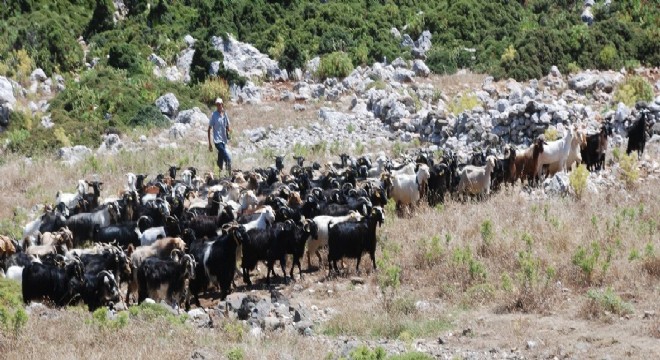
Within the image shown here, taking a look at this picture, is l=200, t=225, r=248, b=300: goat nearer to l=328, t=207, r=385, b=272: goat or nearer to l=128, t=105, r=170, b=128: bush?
l=328, t=207, r=385, b=272: goat

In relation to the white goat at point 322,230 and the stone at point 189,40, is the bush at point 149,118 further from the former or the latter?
the white goat at point 322,230

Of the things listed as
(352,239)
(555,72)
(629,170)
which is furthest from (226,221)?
(555,72)

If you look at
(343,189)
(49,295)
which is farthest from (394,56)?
(49,295)

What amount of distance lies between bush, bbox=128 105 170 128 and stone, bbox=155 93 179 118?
0.21m

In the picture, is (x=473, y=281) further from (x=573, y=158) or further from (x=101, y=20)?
(x=101, y=20)

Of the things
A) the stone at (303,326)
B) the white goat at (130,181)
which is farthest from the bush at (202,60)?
the stone at (303,326)

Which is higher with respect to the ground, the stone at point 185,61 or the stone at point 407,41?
the stone at point 407,41

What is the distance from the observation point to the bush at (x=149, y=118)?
22016 millimetres

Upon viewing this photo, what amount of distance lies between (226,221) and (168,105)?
11664 mm

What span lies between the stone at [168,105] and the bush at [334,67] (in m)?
5.59

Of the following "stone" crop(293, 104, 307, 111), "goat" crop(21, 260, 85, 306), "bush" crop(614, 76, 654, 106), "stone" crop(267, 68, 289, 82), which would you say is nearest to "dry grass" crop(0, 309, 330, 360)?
"goat" crop(21, 260, 85, 306)

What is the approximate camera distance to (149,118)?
22156 millimetres

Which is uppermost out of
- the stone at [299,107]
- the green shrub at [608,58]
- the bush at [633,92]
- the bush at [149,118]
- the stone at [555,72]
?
the green shrub at [608,58]

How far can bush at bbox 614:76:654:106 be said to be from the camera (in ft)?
65.3
